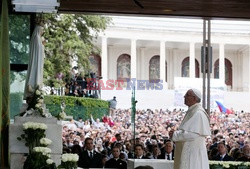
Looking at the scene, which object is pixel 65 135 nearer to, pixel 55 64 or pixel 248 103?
pixel 55 64

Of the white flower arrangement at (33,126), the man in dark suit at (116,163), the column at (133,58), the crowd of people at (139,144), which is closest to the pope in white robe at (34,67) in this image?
the white flower arrangement at (33,126)

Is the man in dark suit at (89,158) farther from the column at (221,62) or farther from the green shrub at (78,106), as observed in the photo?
the column at (221,62)

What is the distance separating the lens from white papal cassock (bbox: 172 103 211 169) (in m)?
9.27

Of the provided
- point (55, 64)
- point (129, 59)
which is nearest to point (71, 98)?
point (55, 64)

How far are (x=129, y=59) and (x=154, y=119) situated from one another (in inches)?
1213

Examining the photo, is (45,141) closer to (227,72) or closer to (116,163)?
(116,163)

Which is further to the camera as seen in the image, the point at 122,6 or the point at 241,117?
the point at 241,117

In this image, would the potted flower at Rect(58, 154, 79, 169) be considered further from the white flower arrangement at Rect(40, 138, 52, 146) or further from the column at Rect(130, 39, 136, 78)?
the column at Rect(130, 39, 136, 78)

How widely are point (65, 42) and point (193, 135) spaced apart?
16.4 metres

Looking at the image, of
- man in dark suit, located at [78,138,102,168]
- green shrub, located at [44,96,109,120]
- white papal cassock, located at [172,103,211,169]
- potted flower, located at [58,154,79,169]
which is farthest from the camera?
green shrub, located at [44,96,109,120]

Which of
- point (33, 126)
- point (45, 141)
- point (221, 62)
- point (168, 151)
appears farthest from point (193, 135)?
point (221, 62)

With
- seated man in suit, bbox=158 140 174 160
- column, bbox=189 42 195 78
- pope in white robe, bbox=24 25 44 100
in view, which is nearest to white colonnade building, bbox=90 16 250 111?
column, bbox=189 42 195 78

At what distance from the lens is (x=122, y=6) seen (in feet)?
47.4

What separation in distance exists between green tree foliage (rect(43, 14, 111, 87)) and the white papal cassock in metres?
13.6
